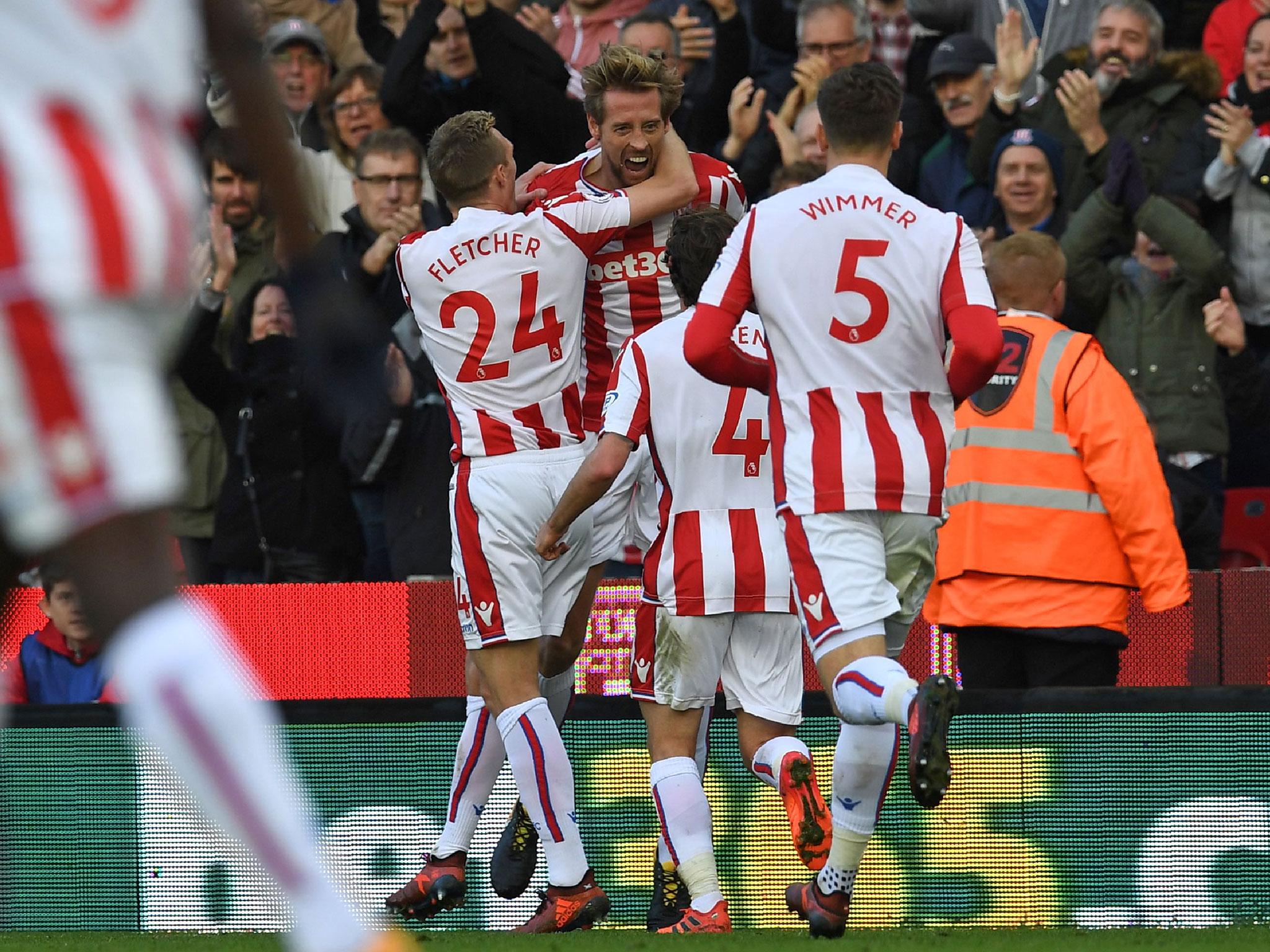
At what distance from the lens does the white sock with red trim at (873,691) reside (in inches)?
211

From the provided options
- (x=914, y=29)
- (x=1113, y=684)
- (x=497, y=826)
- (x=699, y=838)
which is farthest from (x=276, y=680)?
(x=914, y=29)

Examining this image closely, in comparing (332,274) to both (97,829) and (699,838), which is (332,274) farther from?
(97,829)

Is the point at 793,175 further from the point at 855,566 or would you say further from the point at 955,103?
the point at 855,566

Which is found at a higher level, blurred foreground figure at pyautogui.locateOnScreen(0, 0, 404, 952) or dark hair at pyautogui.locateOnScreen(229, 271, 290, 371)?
blurred foreground figure at pyautogui.locateOnScreen(0, 0, 404, 952)

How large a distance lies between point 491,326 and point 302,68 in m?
4.67

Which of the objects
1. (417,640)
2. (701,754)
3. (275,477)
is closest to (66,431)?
(701,754)

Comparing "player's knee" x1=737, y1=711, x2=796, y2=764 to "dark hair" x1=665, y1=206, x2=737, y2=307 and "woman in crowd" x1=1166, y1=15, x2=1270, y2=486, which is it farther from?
"woman in crowd" x1=1166, y1=15, x2=1270, y2=486

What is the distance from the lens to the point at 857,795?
584cm

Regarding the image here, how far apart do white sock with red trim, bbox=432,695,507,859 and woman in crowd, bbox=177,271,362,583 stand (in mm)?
2678

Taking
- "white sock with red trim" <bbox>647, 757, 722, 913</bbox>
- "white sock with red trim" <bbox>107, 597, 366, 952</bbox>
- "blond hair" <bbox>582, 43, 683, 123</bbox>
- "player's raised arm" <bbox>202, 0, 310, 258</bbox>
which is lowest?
"white sock with red trim" <bbox>647, 757, 722, 913</bbox>

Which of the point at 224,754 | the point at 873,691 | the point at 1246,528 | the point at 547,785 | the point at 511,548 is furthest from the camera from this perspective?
the point at 1246,528

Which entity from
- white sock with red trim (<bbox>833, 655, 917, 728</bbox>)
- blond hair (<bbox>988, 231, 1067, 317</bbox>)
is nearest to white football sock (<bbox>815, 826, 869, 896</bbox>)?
white sock with red trim (<bbox>833, 655, 917, 728</bbox>)

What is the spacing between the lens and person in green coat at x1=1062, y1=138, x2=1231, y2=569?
8.72m

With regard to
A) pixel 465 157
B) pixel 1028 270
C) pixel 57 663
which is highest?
pixel 465 157
